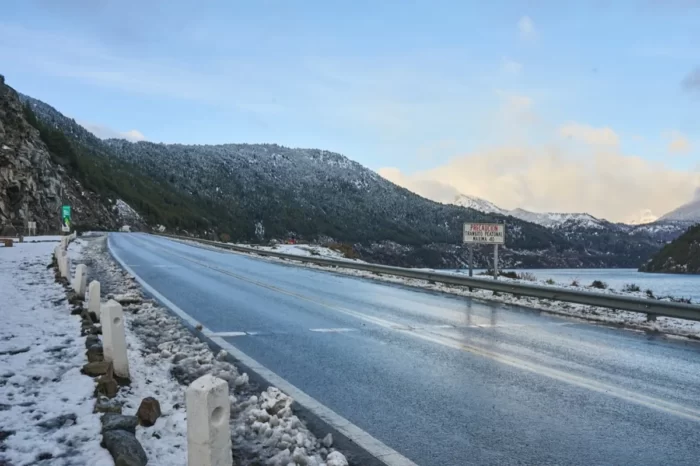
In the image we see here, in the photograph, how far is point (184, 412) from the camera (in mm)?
5113

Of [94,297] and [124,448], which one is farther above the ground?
[94,297]

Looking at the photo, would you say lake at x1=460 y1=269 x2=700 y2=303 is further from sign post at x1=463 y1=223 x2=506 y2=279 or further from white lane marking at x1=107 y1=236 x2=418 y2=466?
white lane marking at x1=107 y1=236 x2=418 y2=466

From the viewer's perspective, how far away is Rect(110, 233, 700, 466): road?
179 inches

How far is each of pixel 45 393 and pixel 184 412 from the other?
146 cm

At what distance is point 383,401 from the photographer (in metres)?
5.70

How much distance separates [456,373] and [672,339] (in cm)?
540

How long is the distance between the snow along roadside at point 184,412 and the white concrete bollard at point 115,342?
0.68 ft

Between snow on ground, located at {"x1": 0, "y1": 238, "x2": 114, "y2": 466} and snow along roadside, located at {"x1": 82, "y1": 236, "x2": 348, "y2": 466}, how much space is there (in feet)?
1.38

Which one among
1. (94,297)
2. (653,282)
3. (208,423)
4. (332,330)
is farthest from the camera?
(653,282)

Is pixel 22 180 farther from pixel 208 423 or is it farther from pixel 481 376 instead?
pixel 208 423

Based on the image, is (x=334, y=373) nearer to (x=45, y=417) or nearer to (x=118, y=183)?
(x=45, y=417)

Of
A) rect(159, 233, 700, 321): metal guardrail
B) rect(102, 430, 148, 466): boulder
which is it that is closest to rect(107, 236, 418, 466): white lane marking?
rect(102, 430, 148, 466): boulder

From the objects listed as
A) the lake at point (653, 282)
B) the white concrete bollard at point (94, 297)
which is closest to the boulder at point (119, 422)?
the white concrete bollard at point (94, 297)

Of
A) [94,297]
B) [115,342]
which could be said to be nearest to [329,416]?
[115,342]
